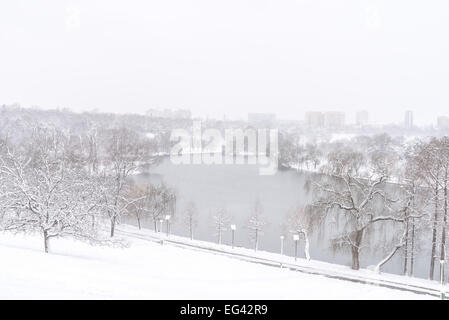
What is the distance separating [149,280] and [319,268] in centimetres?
1355

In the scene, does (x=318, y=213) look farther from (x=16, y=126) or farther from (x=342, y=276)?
(x=16, y=126)

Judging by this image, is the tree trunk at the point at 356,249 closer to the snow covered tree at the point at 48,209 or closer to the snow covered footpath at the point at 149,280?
the snow covered footpath at the point at 149,280

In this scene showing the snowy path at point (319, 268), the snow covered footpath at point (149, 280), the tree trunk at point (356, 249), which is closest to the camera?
the snow covered footpath at point (149, 280)

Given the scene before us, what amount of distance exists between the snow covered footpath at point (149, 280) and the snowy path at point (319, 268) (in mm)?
5591

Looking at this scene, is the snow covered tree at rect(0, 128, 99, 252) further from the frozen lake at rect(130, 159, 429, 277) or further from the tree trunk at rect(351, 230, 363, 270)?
the frozen lake at rect(130, 159, 429, 277)

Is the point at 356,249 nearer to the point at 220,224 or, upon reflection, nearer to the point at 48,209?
the point at 220,224

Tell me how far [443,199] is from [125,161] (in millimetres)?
23364

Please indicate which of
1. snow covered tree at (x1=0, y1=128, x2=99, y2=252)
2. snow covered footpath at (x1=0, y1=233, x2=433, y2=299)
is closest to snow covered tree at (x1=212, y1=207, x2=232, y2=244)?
snow covered footpath at (x1=0, y1=233, x2=433, y2=299)

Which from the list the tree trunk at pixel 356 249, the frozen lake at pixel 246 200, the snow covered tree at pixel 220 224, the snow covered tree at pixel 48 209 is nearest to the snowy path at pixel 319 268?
the tree trunk at pixel 356 249

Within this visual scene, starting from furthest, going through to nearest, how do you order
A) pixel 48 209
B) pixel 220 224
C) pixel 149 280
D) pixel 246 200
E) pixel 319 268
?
pixel 246 200, pixel 220 224, pixel 319 268, pixel 48 209, pixel 149 280

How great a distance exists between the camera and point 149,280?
1314cm

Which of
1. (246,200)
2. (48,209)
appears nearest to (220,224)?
(246,200)

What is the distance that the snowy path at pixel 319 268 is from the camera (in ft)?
67.6
